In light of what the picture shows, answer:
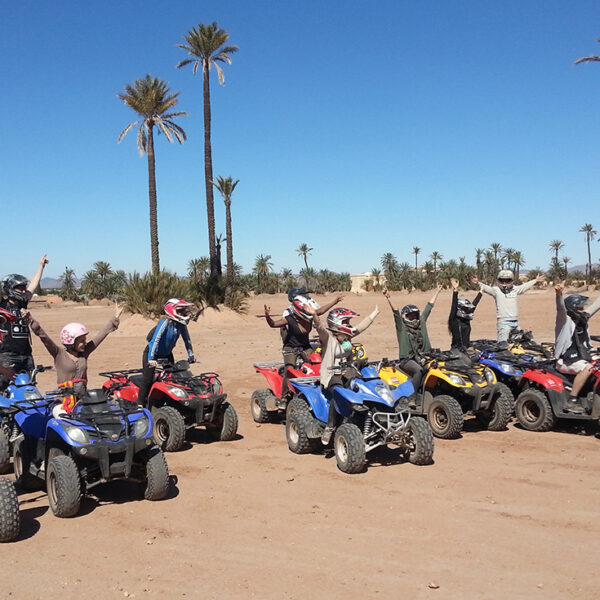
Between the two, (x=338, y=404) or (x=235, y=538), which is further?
(x=338, y=404)

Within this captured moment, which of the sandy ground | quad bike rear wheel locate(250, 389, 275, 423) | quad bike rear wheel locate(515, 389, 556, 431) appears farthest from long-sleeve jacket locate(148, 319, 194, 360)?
quad bike rear wheel locate(515, 389, 556, 431)

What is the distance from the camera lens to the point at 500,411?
9062mm

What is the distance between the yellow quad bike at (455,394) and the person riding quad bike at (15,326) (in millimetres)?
4604

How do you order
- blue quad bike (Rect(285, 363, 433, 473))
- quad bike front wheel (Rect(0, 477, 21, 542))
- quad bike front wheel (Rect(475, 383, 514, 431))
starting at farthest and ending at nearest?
quad bike front wheel (Rect(475, 383, 514, 431)) < blue quad bike (Rect(285, 363, 433, 473)) < quad bike front wheel (Rect(0, 477, 21, 542))

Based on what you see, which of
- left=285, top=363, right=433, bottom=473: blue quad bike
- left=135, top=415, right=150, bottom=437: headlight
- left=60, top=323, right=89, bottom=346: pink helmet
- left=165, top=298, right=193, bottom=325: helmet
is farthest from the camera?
left=165, top=298, right=193, bottom=325: helmet

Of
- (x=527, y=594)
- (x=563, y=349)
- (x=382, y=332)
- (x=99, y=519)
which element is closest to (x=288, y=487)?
(x=99, y=519)

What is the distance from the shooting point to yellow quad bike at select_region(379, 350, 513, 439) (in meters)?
8.69

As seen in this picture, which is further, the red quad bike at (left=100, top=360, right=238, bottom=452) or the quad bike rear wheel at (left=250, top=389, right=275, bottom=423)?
the quad bike rear wheel at (left=250, top=389, right=275, bottom=423)

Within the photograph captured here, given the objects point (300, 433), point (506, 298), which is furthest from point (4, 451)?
point (506, 298)

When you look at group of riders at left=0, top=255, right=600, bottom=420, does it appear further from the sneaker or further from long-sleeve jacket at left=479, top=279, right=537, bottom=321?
long-sleeve jacket at left=479, top=279, right=537, bottom=321

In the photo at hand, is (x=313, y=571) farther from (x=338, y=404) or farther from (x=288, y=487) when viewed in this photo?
(x=338, y=404)

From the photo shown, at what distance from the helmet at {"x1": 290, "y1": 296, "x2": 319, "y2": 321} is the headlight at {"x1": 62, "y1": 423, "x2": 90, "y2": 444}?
3110mm

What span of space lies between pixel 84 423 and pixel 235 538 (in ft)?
5.90

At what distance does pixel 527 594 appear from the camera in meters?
4.27
